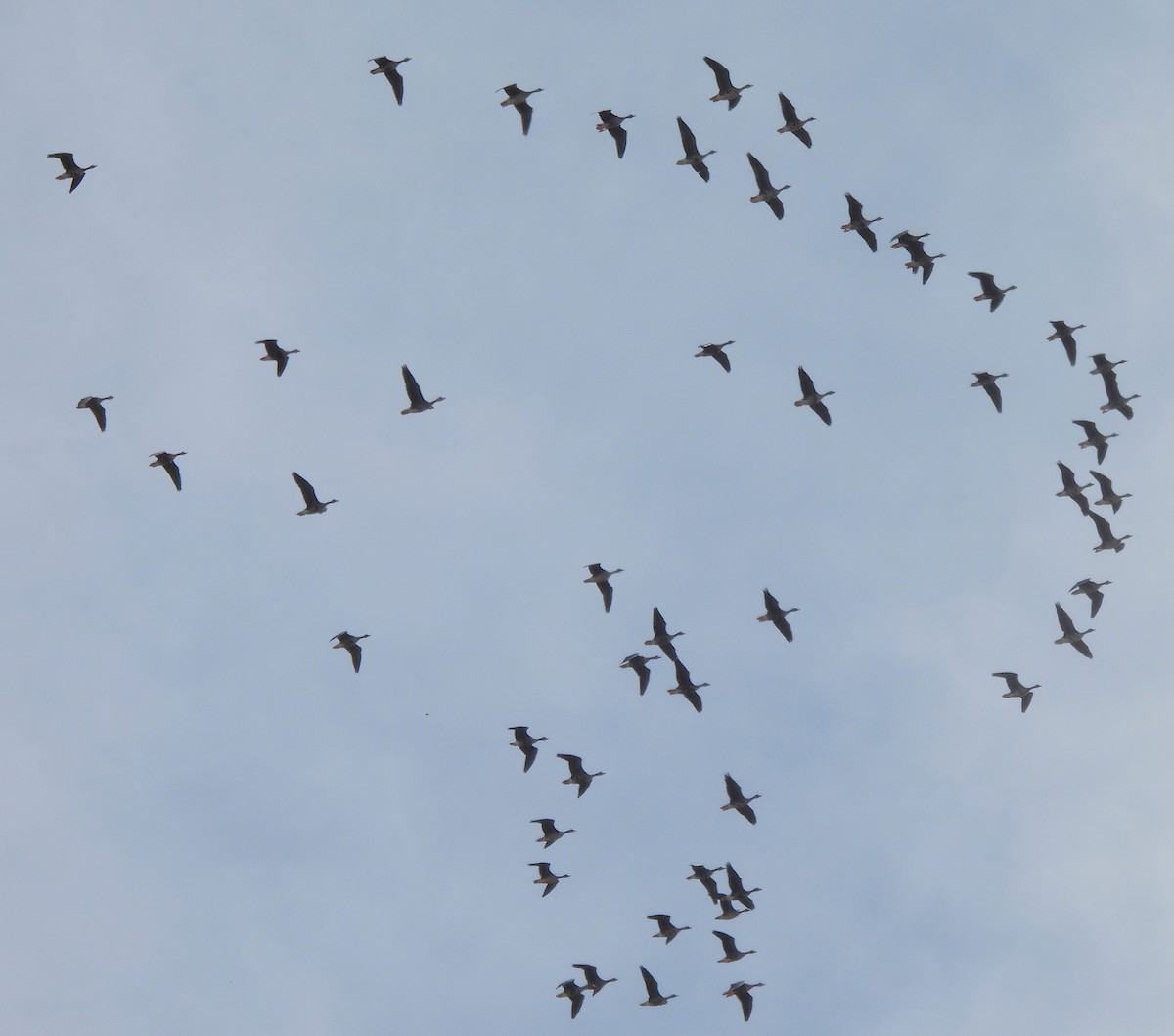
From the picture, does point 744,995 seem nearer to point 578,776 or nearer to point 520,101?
point 578,776

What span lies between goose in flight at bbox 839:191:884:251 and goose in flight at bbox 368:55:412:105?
17.6 metres

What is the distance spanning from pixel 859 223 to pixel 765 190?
389cm

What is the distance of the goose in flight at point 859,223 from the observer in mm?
80438

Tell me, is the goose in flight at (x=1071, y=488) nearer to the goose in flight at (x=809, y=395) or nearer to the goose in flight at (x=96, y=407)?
the goose in flight at (x=809, y=395)

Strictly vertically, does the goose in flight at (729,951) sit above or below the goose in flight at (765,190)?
below

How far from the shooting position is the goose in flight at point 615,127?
7962 centimetres

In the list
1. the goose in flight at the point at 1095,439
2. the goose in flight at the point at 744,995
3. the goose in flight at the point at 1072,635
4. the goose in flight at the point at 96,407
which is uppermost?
the goose in flight at the point at 96,407

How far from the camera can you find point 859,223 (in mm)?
81000

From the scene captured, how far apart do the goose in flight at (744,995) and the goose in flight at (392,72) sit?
36624 millimetres

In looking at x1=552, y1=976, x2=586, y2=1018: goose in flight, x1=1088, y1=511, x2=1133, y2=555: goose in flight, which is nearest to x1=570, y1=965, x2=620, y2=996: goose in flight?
x1=552, y1=976, x2=586, y2=1018: goose in flight

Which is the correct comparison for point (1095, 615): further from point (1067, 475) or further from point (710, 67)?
point (710, 67)

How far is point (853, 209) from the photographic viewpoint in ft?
264

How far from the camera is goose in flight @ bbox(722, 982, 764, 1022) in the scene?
82125 mm

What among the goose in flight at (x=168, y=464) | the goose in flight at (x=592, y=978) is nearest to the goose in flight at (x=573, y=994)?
the goose in flight at (x=592, y=978)
